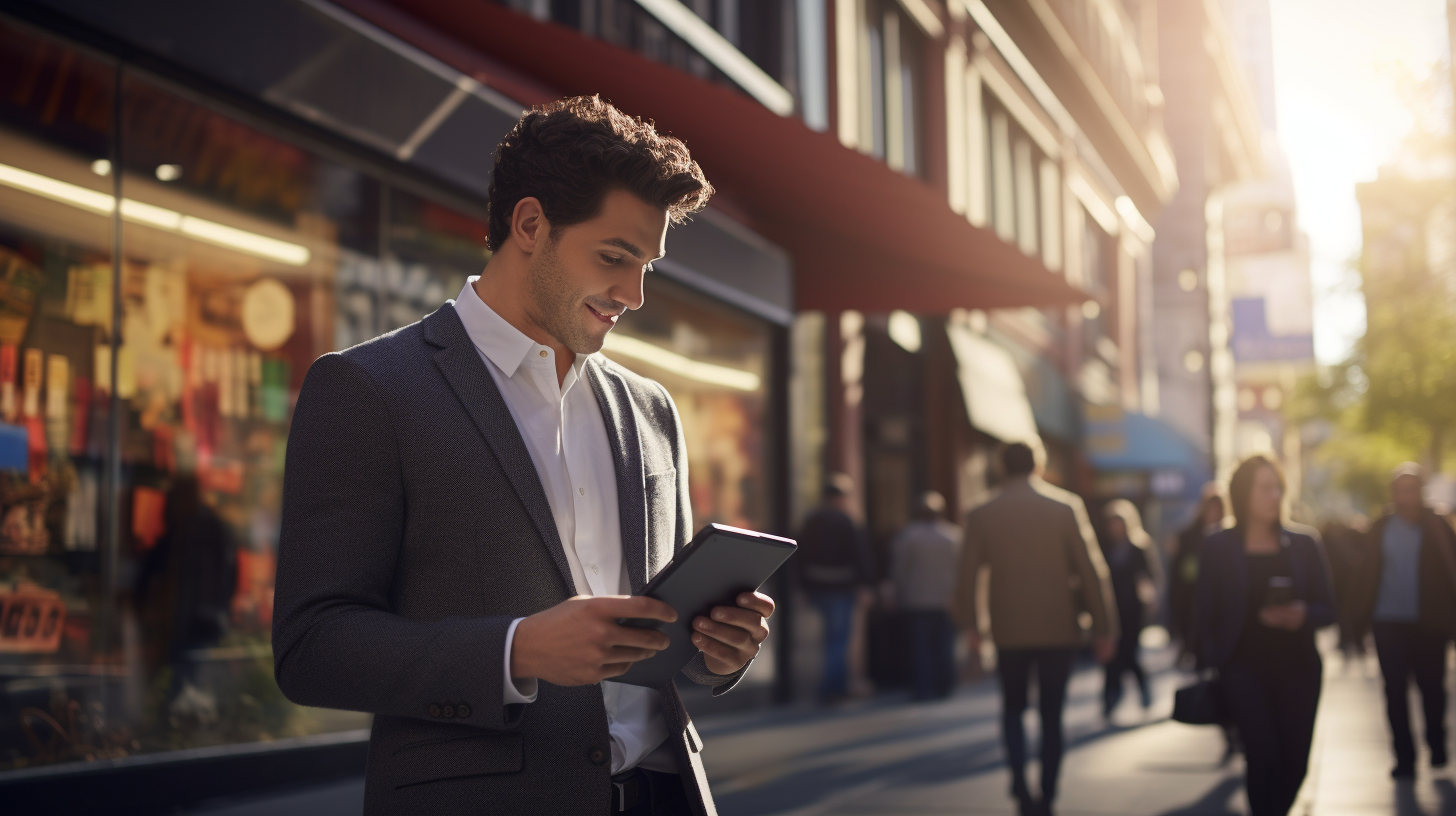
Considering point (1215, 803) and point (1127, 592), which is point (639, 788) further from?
point (1127, 592)

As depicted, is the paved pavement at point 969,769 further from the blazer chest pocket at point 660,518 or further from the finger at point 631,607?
the finger at point 631,607

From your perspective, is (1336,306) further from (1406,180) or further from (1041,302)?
(1041,302)

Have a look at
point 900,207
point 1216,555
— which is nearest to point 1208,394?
point 900,207

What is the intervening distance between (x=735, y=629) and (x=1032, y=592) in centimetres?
599

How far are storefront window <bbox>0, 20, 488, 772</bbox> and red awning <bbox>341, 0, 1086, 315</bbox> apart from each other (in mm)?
1046

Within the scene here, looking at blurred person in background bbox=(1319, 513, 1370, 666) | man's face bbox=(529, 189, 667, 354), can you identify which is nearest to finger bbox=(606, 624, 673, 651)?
man's face bbox=(529, 189, 667, 354)

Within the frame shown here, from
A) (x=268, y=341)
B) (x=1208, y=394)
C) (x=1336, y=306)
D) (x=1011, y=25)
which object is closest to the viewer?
(x=268, y=341)

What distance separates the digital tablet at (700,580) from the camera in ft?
6.20

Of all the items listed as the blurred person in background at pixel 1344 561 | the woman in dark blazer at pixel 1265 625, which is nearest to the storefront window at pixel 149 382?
the woman in dark blazer at pixel 1265 625

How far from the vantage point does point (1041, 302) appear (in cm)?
1261

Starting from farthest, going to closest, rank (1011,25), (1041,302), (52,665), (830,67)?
(1011,25) < (830,67) < (1041,302) < (52,665)

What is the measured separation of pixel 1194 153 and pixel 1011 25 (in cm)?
2750

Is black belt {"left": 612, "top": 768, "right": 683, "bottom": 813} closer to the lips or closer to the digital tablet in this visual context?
the digital tablet

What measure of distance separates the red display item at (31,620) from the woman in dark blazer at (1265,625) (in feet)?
16.4
